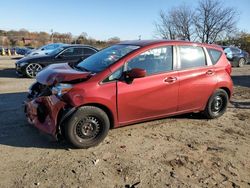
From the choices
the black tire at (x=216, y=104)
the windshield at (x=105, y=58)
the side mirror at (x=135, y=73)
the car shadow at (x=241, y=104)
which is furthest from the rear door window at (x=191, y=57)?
the car shadow at (x=241, y=104)

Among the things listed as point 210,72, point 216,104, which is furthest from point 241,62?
point 210,72

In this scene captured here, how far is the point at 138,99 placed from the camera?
17.9 ft

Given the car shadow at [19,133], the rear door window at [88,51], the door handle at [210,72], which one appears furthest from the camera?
the rear door window at [88,51]

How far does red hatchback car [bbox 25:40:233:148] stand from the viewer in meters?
4.92

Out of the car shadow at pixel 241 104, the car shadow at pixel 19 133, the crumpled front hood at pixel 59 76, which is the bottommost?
the car shadow at pixel 241 104

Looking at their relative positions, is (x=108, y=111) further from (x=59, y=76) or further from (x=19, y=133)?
(x=19, y=133)

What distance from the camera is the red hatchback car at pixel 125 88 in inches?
194

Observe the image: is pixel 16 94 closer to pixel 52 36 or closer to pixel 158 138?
pixel 158 138

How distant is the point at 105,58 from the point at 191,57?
67.7 inches

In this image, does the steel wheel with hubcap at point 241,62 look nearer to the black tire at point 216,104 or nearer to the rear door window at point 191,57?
the black tire at point 216,104

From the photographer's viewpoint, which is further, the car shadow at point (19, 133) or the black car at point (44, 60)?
the black car at point (44, 60)

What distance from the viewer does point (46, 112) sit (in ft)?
16.5

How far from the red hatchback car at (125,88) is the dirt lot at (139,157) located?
1.00 feet

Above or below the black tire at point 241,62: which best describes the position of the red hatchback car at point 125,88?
above
